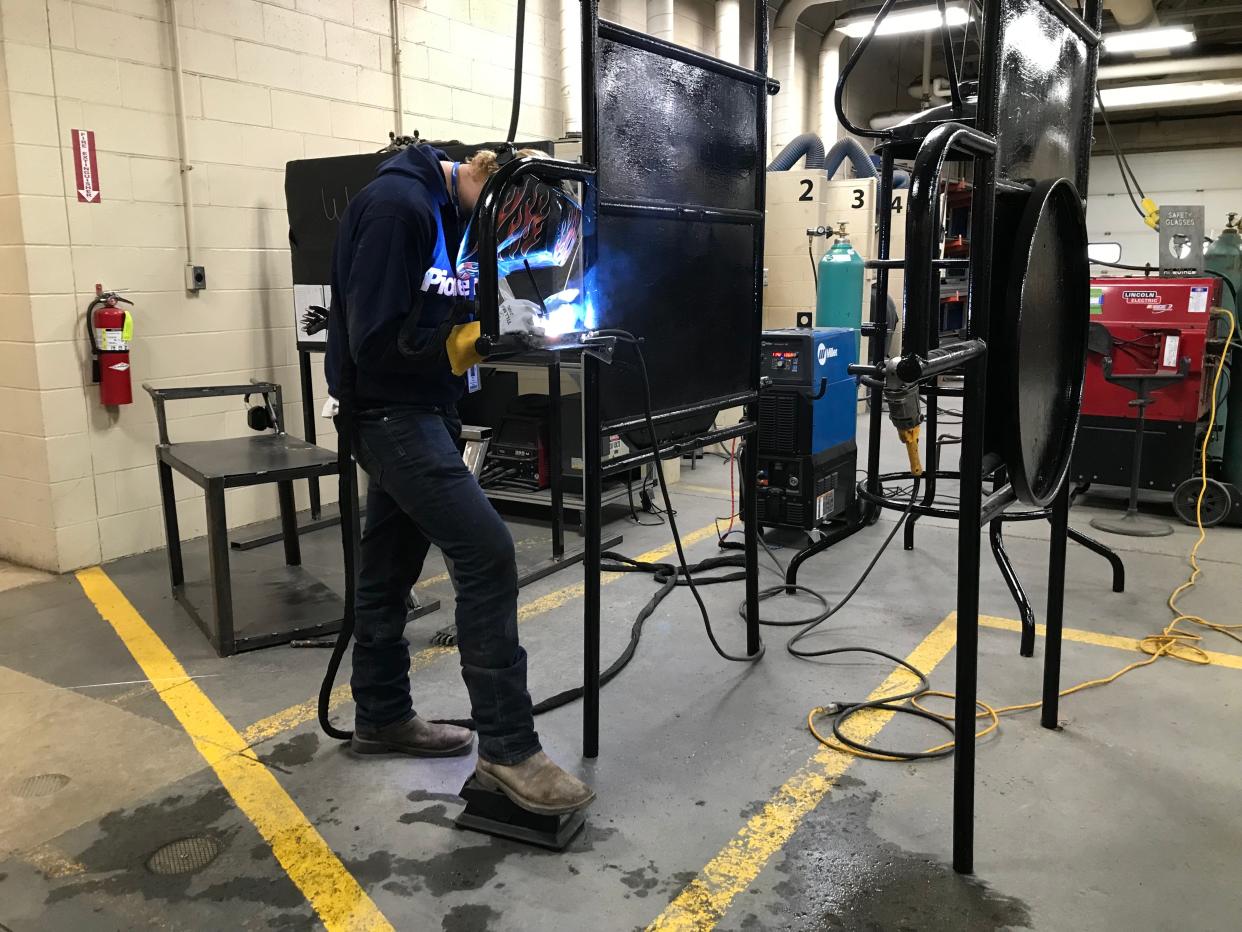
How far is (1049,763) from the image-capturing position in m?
2.58

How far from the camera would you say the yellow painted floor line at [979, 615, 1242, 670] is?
327 cm

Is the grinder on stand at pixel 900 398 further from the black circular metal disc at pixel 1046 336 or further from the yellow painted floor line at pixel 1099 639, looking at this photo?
the yellow painted floor line at pixel 1099 639

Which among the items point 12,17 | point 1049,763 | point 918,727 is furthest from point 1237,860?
point 12,17

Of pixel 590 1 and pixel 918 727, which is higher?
pixel 590 1

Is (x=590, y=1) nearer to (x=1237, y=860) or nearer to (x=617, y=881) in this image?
(x=617, y=881)

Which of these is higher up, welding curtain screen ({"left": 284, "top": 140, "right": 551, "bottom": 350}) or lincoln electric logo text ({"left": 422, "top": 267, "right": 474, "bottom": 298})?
welding curtain screen ({"left": 284, "top": 140, "right": 551, "bottom": 350})

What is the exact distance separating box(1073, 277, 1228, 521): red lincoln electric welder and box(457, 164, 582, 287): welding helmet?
130 inches

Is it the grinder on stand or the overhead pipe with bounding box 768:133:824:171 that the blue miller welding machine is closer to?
the grinder on stand

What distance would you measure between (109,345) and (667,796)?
3.42 meters

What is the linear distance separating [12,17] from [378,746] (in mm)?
3557

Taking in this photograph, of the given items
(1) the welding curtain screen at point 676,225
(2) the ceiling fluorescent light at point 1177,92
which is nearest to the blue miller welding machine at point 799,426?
(1) the welding curtain screen at point 676,225

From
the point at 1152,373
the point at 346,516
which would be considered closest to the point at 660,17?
the point at 1152,373

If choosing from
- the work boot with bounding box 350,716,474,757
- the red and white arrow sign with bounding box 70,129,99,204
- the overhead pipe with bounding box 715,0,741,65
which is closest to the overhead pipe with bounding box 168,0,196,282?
the red and white arrow sign with bounding box 70,129,99,204

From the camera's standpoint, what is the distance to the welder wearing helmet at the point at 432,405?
216 centimetres
